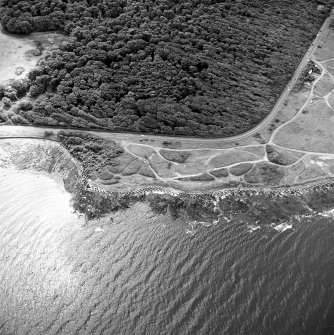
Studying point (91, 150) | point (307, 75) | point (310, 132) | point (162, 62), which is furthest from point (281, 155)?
point (91, 150)

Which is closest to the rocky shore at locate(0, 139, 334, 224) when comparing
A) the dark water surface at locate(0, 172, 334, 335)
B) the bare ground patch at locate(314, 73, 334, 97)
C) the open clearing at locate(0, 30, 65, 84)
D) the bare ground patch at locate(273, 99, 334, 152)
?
the dark water surface at locate(0, 172, 334, 335)

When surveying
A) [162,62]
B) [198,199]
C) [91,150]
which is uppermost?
[162,62]

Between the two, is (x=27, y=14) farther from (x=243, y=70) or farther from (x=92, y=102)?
(x=243, y=70)

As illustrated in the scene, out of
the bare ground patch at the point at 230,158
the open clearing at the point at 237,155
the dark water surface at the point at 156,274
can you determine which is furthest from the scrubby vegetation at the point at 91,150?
the bare ground patch at the point at 230,158

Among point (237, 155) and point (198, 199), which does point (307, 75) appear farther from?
point (198, 199)

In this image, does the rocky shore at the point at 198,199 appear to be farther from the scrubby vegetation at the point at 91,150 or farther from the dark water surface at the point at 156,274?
the dark water surface at the point at 156,274

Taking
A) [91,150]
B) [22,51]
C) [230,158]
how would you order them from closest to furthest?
[230,158], [91,150], [22,51]

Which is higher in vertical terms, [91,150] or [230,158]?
[230,158]
